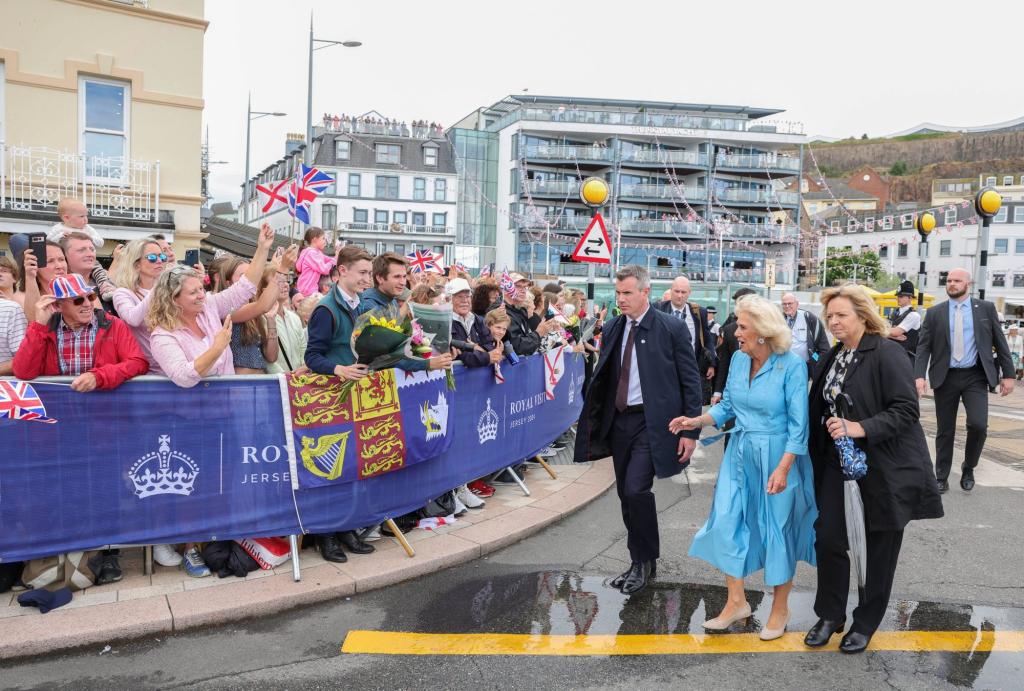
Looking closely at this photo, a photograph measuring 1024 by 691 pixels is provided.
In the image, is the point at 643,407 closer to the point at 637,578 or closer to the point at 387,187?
the point at 637,578

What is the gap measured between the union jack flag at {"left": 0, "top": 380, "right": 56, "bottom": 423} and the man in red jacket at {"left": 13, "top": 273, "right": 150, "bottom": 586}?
Answer: 18cm

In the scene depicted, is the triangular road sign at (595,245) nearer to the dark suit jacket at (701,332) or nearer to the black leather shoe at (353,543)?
the dark suit jacket at (701,332)

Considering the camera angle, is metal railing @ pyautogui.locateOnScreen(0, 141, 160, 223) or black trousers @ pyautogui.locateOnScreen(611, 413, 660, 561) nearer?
black trousers @ pyautogui.locateOnScreen(611, 413, 660, 561)

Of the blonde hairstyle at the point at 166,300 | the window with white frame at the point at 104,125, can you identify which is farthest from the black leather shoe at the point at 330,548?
the window with white frame at the point at 104,125

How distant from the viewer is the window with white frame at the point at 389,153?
68.3 m

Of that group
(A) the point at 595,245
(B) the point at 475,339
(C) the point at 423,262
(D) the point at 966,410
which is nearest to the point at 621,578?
(B) the point at 475,339

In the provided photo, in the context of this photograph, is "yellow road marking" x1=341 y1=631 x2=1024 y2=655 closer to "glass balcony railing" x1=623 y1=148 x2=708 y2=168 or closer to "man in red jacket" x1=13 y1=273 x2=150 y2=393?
"man in red jacket" x1=13 y1=273 x2=150 y2=393

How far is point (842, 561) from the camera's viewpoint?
423 cm

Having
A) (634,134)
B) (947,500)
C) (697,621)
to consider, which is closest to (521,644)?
(697,621)

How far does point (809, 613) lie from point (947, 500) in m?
3.63

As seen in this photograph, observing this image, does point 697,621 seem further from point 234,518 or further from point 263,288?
point 263,288

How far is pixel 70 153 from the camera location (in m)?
13.2

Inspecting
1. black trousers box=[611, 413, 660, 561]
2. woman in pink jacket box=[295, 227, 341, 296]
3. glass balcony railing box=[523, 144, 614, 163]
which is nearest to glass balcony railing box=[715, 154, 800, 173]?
glass balcony railing box=[523, 144, 614, 163]

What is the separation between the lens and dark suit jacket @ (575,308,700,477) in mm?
5109
